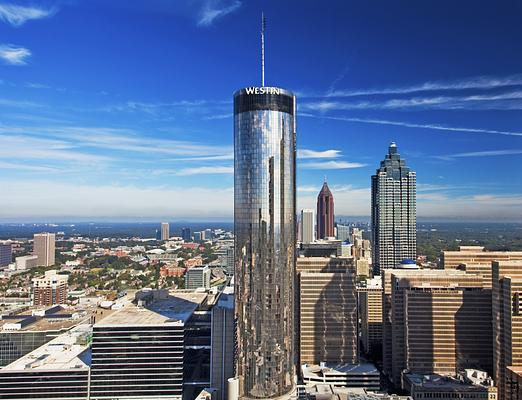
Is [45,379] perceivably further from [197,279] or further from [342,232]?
[342,232]

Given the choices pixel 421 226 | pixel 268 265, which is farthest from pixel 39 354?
pixel 421 226

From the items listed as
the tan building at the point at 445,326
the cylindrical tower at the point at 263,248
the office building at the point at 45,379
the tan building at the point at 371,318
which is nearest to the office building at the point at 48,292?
the office building at the point at 45,379

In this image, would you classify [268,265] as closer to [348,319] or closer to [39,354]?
[348,319]

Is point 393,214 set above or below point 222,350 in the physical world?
above

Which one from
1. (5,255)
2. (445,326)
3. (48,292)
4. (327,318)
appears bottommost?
(48,292)

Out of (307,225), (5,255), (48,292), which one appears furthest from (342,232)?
(5,255)

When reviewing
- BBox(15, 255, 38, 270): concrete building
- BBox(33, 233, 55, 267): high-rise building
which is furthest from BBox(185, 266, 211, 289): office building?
BBox(33, 233, 55, 267): high-rise building

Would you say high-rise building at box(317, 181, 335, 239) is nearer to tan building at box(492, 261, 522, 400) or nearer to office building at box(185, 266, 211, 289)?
office building at box(185, 266, 211, 289)
